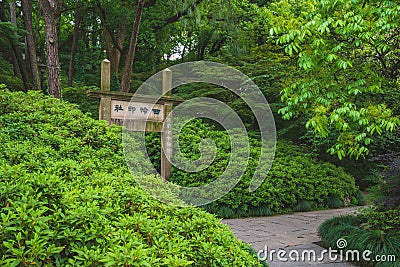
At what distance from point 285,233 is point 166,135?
2.98 metres

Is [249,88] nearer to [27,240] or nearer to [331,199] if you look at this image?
[331,199]

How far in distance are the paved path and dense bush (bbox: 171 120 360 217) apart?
288mm

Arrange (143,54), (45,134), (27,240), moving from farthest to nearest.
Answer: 1. (143,54)
2. (45,134)
3. (27,240)

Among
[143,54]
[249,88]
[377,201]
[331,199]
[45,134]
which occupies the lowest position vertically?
[331,199]

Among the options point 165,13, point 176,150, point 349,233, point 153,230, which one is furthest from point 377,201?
point 165,13

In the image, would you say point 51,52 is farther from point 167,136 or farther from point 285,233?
point 285,233

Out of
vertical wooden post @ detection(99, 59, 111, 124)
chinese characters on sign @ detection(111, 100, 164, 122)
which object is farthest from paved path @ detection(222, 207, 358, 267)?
vertical wooden post @ detection(99, 59, 111, 124)

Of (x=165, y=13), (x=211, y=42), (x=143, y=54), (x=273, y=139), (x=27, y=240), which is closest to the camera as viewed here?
(x=27, y=240)

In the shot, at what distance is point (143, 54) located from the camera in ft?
48.2

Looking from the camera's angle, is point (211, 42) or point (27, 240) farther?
point (211, 42)

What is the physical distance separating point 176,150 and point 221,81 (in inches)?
84.2

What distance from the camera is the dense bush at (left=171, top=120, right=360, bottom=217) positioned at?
20.7ft

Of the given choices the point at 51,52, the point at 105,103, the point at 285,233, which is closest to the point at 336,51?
the point at 285,233

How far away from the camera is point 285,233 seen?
16.2 ft
